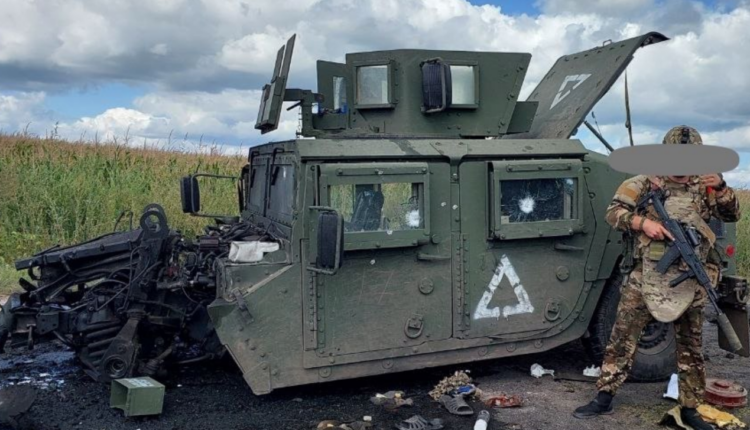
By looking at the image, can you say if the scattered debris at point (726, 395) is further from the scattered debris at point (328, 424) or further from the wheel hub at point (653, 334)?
the scattered debris at point (328, 424)

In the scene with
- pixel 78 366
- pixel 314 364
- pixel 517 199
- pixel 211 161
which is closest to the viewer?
pixel 314 364

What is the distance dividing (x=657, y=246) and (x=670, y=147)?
0.65 meters

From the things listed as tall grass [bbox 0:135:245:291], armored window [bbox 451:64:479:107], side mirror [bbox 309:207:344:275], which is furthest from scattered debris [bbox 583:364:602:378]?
tall grass [bbox 0:135:245:291]

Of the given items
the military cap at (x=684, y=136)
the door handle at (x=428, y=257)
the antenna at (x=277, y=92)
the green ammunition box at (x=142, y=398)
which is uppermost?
the antenna at (x=277, y=92)

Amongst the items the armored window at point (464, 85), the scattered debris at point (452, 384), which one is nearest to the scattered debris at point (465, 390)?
the scattered debris at point (452, 384)

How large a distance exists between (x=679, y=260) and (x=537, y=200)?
1.19 metres

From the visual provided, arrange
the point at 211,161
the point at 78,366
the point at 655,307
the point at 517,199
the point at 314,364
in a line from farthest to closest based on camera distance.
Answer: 1. the point at 211,161
2. the point at 78,366
3. the point at 517,199
4. the point at 314,364
5. the point at 655,307

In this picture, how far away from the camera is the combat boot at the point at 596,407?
198 inches

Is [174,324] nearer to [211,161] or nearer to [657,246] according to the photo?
[657,246]

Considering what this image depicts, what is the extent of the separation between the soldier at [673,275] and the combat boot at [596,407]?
5.1 inches

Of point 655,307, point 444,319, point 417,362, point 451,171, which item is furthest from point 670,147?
point 417,362

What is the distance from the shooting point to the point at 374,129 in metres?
6.26

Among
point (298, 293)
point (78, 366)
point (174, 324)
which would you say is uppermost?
point (298, 293)

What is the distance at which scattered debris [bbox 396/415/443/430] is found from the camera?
4777 millimetres
